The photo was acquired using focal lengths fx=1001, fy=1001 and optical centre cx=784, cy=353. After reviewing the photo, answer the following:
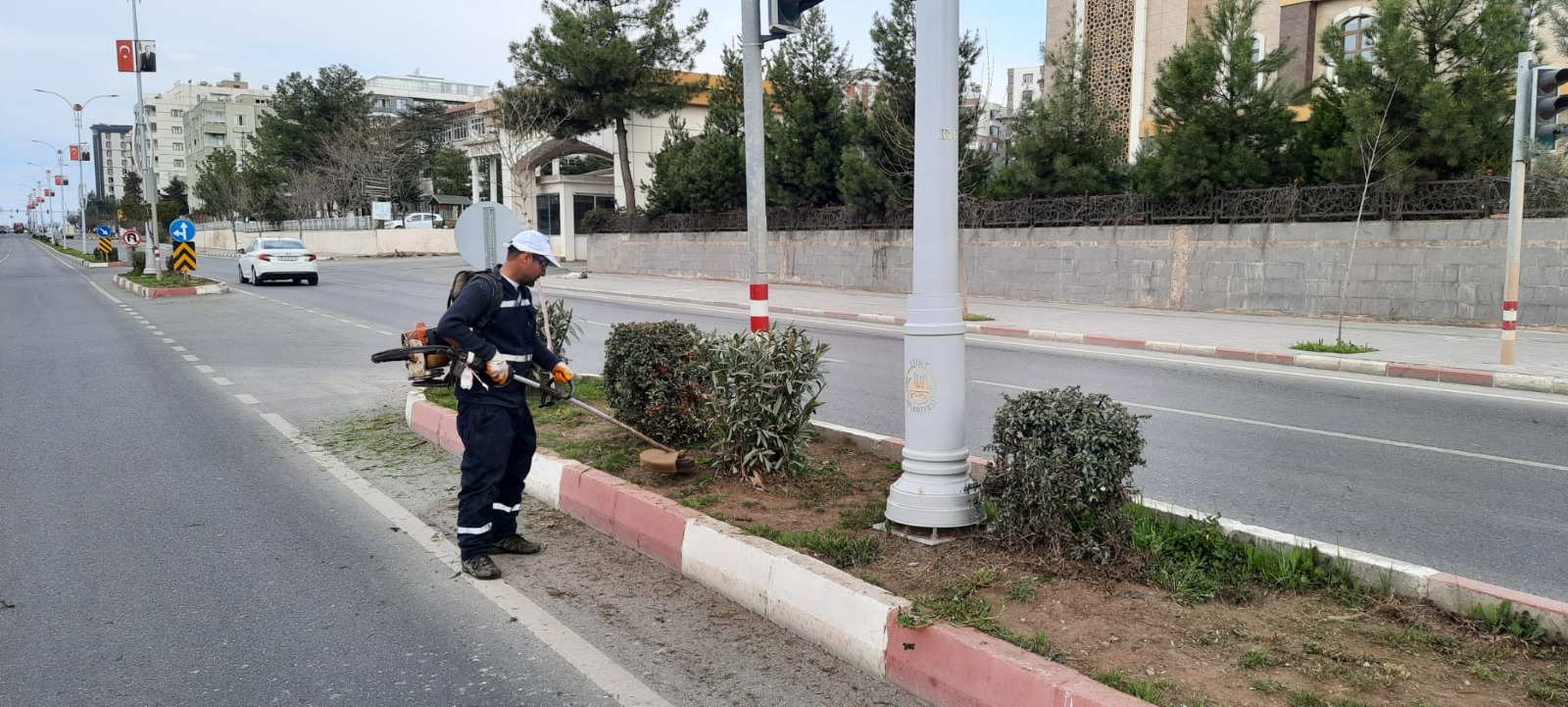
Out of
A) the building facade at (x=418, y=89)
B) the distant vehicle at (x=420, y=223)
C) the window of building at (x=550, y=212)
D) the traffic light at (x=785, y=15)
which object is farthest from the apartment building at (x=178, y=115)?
the traffic light at (x=785, y=15)

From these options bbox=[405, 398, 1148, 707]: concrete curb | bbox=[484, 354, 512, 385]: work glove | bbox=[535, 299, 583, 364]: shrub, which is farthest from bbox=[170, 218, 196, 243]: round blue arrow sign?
bbox=[484, 354, 512, 385]: work glove

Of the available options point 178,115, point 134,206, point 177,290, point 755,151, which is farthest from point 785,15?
point 178,115

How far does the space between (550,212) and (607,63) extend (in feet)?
35.3

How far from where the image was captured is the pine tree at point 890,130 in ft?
76.5

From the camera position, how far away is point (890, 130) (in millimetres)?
23781

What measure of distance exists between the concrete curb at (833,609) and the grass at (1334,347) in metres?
10.8

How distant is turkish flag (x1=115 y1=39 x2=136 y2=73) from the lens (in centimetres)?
2811

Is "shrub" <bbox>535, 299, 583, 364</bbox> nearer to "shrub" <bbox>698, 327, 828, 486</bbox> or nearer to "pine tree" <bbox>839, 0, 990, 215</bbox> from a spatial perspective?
"shrub" <bbox>698, 327, 828, 486</bbox>

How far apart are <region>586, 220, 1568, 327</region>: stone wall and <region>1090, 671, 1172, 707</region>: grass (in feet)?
47.5

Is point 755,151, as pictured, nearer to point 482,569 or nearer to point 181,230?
point 482,569

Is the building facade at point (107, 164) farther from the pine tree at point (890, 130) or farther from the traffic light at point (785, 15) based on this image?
the traffic light at point (785, 15)

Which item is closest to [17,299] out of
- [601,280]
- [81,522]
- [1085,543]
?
[601,280]

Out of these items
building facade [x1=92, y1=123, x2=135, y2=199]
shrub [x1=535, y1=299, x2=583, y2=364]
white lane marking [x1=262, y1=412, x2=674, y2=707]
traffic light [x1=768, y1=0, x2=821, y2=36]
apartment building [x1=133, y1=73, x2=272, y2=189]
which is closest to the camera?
white lane marking [x1=262, y1=412, x2=674, y2=707]

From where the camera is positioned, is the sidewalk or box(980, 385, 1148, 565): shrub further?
the sidewalk
